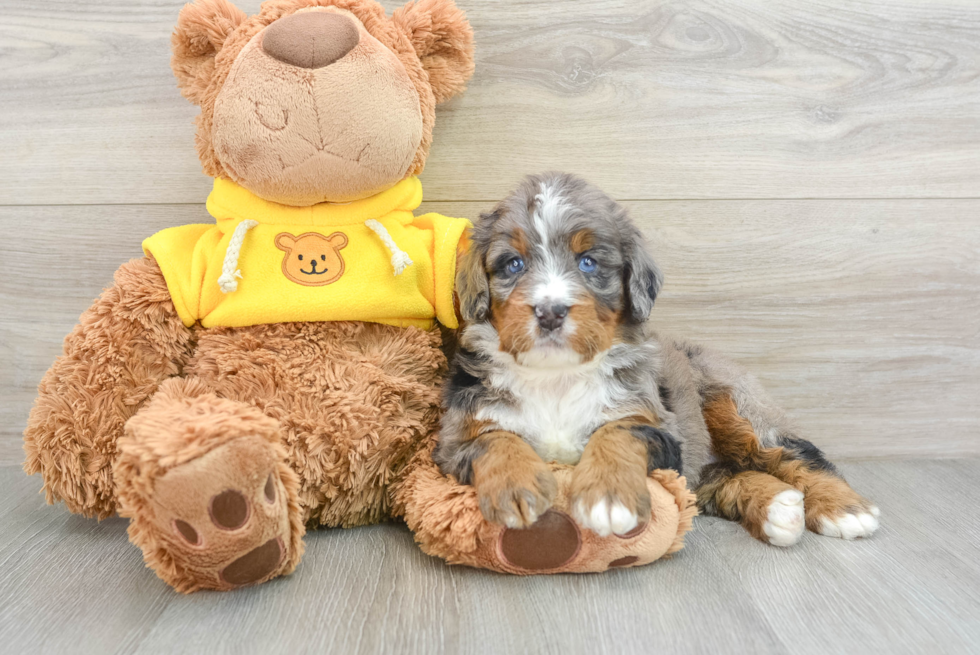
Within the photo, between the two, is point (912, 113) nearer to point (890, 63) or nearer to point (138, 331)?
point (890, 63)

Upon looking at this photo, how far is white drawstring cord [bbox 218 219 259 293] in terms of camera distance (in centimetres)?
197

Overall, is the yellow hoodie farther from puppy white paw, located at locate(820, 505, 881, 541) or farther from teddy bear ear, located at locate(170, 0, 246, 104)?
puppy white paw, located at locate(820, 505, 881, 541)

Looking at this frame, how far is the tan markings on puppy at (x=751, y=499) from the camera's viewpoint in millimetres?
2008

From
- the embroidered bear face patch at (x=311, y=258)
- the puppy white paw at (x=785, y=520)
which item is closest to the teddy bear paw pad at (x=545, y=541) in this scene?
the puppy white paw at (x=785, y=520)

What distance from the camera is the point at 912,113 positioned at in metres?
2.56

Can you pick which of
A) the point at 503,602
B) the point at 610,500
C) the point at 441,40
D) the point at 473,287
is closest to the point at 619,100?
the point at 441,40

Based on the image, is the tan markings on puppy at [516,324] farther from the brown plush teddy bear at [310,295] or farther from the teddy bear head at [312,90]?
the teddy bear head at [312,90]

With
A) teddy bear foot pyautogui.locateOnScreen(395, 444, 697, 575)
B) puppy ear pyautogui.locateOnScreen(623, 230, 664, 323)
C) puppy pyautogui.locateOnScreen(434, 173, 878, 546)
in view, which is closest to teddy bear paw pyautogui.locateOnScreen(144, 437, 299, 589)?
teddy bear foot pyautogui.locateOnScreen(395, 444, 697, 575)

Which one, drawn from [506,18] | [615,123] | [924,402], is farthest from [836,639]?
[506,18]

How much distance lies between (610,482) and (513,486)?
0.23 m

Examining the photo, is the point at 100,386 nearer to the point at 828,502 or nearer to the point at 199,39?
the point at 199,39

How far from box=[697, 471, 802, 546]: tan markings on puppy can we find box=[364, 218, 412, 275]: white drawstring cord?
120cm

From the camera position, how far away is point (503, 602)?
1.66 metres

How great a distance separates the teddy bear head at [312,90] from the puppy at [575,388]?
1.26 ft
